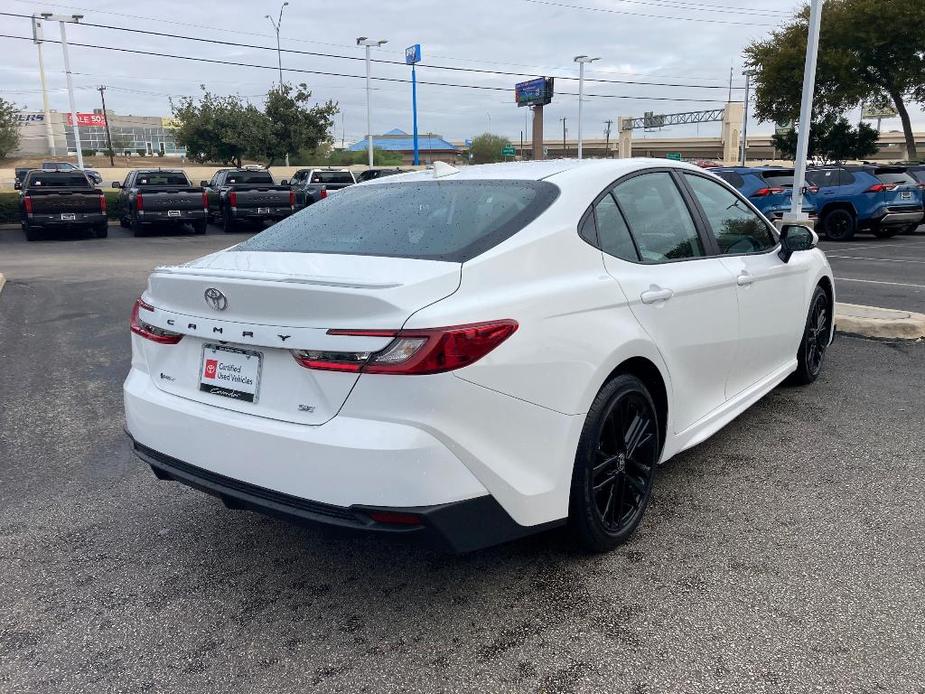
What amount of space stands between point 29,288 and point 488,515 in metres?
11.2

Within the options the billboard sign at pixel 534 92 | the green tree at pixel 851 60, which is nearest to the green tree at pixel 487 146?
the billboard sign at pixel 534 92

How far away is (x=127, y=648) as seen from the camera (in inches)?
106

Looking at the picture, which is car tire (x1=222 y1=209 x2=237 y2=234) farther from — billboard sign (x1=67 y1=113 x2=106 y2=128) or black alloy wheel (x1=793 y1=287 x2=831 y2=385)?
billboard sign (x1=67 y1=113 x2=106 y2=128)

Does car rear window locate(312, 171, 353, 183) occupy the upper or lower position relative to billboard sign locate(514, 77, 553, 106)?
lower

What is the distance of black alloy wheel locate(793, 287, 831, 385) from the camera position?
534cm

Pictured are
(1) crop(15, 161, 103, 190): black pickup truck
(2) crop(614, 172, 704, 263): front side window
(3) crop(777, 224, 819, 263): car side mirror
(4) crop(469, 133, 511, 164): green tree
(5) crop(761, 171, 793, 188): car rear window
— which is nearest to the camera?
(2) crop(614, 172, 704, 263): front side window

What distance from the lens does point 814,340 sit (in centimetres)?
554

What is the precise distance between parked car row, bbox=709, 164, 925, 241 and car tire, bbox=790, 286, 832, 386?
12.4m

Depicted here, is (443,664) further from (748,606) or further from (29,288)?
(29,288)

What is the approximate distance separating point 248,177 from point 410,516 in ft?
73.6

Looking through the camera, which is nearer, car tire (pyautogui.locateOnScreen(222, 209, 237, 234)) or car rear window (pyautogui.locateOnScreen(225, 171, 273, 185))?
car tire (pyautogui.locateOnScreen(222, 209, 237, 234))

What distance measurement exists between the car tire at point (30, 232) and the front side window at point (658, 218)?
19638mm

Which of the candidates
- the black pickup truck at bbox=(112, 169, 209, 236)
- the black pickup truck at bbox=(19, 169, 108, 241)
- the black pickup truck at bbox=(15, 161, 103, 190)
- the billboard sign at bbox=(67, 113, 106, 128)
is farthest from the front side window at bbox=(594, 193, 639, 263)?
the billboard sign at bbox=(67, 113, 106, 128)

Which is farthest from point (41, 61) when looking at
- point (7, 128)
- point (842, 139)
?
point (842, 139)
